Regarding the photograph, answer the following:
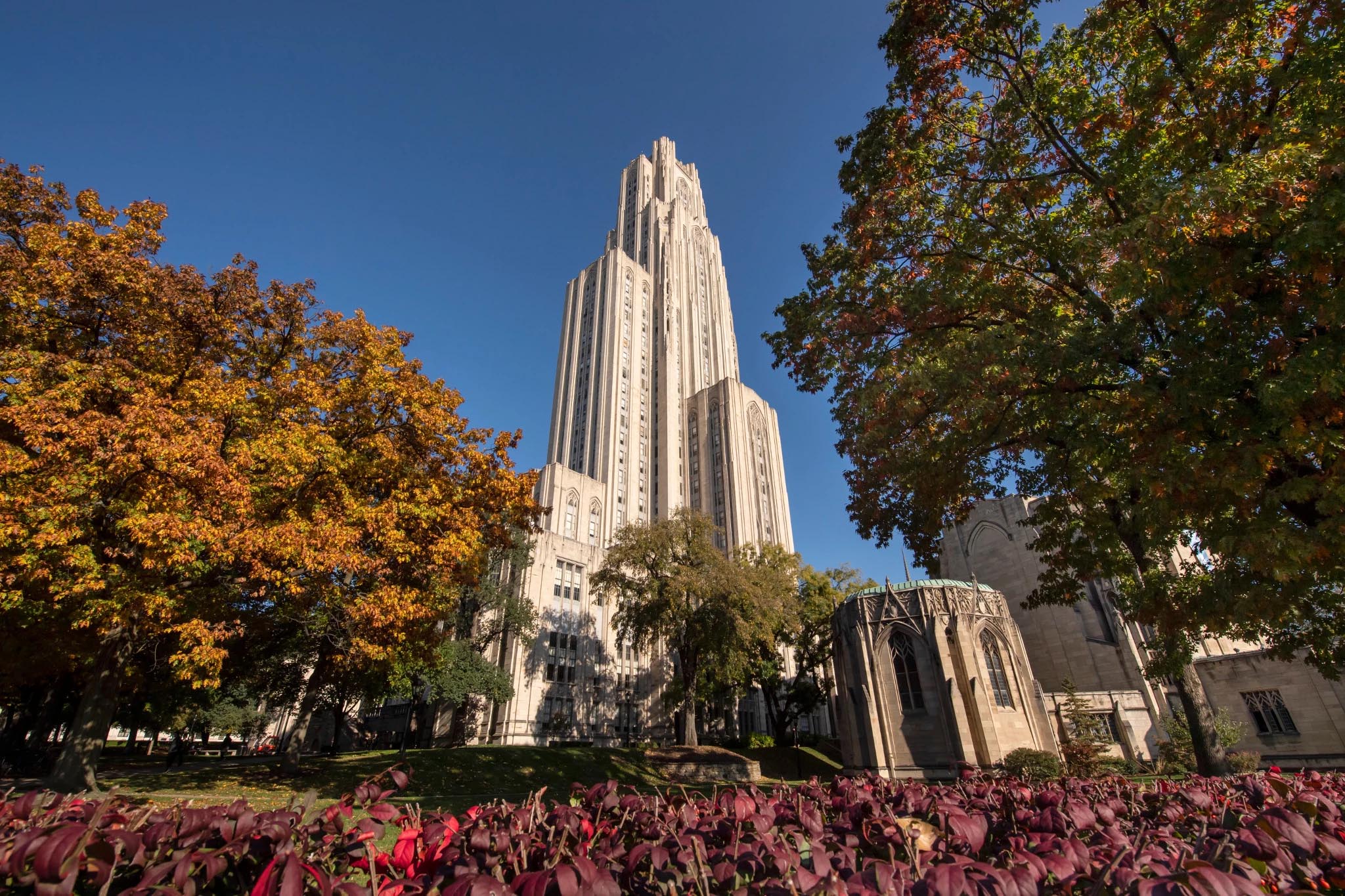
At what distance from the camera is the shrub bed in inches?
105

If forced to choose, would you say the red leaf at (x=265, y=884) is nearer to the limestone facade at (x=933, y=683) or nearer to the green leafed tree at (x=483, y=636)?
the limestone facade at (x=933, y=683)

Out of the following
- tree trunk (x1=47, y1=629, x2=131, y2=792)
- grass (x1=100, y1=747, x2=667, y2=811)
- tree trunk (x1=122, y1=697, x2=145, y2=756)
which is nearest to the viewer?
tree trunk (x1=47, y1=629, x2=131, y2=792)

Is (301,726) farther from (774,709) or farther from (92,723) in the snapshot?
(774,709)

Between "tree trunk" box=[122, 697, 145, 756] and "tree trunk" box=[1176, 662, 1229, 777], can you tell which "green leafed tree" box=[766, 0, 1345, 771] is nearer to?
"tree trunk" box=[1176, 662, 1229, 777]

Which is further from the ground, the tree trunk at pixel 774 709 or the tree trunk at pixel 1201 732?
the tree trunk at pixel 774 709

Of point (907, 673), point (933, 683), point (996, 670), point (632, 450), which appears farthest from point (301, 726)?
point (632, 450)

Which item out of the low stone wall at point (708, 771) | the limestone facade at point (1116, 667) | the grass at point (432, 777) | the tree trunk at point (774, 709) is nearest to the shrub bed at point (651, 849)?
the grass at point (432, 777)

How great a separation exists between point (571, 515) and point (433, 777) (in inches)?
2167

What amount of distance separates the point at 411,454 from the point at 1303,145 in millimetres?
18082

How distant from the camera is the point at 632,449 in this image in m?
88.1

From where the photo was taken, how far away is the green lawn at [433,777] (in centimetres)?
1390

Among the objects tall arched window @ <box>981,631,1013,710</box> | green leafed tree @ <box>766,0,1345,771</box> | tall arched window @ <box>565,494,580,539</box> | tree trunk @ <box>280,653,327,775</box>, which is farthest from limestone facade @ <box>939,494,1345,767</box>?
tall arched window @ <box>565,494,580,539</box>

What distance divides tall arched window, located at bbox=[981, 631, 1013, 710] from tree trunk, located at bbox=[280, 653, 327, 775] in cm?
2820

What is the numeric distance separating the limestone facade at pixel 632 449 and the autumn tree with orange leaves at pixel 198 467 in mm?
33189
